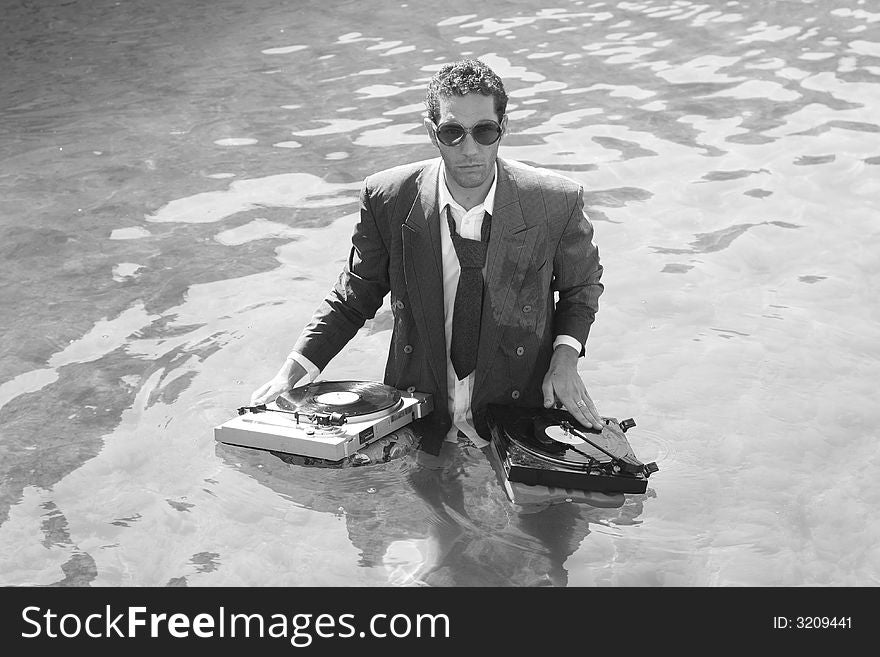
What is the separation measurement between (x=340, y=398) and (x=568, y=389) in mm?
825

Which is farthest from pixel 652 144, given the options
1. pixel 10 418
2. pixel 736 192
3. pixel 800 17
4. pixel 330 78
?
pixel 10 418

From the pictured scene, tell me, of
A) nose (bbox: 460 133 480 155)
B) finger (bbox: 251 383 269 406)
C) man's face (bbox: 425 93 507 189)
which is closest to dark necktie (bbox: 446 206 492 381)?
man's face (bbox: 425 93 507 189)

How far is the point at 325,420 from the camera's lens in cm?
410

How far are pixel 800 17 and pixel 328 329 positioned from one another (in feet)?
32.7

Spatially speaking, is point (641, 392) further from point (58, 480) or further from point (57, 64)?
point (57, 64)

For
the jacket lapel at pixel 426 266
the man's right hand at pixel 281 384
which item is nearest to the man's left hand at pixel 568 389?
the jacket lapel at pixel 426 266

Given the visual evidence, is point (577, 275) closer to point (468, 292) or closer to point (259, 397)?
point (468, 292)

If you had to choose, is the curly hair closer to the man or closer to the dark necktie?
the man

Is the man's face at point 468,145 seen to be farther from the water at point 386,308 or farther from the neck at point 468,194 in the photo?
the water at point 386,308

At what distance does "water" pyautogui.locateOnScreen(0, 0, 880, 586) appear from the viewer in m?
4.51

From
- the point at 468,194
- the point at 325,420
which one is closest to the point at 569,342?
the point at 468,194

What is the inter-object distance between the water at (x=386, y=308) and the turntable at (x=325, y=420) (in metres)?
0.46

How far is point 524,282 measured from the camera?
428 cm

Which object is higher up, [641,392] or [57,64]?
[57,64]
